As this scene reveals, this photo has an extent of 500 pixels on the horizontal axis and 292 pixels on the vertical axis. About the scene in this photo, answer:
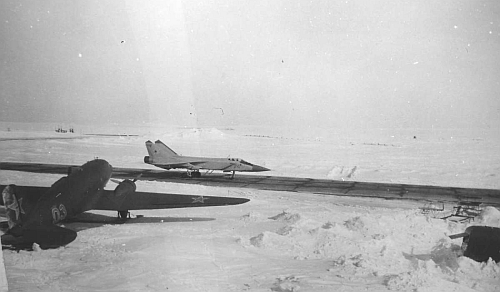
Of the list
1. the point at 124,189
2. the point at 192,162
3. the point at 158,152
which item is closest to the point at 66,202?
the point at 124,189

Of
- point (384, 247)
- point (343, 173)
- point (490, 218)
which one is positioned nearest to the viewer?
point (384, 247)

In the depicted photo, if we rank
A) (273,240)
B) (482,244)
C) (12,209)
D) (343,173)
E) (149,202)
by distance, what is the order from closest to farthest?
(482,244)
(273,240)
(12,209)
(149,202)
(343,173)

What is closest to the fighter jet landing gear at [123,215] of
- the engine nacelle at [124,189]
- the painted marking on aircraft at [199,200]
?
the engine nacelle at [124,189]

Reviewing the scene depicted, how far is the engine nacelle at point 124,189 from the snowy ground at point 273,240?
0.71 metres

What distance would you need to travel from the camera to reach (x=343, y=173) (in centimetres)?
1775

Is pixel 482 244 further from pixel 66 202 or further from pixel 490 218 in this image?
pixel 66 202

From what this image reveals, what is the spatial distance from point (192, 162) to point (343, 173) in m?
8.69

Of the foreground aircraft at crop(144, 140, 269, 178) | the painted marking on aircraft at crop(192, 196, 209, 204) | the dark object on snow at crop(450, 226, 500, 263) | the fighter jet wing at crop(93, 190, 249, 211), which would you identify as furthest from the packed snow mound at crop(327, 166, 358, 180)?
the dark object on snow at crop(450, 226, 500, 263)

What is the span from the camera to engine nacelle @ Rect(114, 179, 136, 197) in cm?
1025

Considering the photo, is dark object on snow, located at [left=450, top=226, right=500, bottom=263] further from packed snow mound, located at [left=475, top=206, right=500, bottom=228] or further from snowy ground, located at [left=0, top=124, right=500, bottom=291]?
packed snow mound, located at [left=475, top=206, right=500, bottom=228]

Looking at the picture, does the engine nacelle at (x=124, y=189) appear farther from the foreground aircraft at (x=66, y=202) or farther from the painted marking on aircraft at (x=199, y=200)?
the painted marking on aircraft at (x=199, y=200)

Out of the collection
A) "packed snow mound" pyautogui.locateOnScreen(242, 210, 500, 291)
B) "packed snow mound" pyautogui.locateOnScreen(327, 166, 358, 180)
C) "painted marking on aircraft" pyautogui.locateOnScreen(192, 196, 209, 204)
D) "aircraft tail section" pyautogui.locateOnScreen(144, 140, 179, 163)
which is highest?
"aircraft tail section" pyautogui.locateOnScreen(144, 140, 179, 163)

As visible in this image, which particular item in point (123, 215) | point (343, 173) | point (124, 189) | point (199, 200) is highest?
point (124, 189)

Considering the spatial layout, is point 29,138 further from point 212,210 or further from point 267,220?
point 267,220
